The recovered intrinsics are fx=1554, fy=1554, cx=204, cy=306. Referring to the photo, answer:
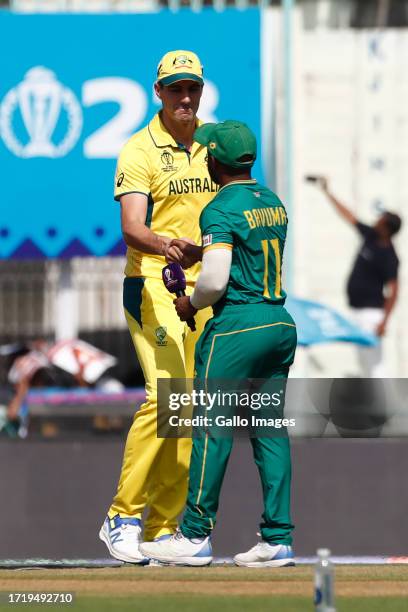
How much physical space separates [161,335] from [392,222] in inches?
376

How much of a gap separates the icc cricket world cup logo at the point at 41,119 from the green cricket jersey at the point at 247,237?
8.18 m

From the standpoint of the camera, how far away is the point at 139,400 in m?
12.3

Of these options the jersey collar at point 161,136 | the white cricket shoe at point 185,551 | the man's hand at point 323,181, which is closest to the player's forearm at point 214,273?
the jersey collar at point 161,136

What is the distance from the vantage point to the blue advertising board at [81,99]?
45.2ft

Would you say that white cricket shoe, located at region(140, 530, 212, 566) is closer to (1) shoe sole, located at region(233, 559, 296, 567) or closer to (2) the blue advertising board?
(1) shoe sole, located at region(233, 559, 296, 567)

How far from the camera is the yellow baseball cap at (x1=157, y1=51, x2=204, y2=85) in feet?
20.5

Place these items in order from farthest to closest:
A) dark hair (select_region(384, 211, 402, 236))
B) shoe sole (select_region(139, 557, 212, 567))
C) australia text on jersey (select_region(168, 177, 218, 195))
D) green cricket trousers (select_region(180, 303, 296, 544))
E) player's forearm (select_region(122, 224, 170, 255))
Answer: dark hair (select_region(384, 211, 402, 236)) → australia text on jersey (select_region(168, 177, 218, 195)) → player's forearm (select_region(122, 224, 170, 255)) → shoe sole (select_region(139, 557, 212, 567)) → green cricket trousers (select_region(180, 303, 296, 544))

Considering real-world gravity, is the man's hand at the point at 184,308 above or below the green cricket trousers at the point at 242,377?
above

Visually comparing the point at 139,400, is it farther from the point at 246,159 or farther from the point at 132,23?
the point at 246,159

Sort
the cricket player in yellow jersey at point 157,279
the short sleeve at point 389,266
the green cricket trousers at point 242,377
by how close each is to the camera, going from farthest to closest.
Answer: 1. the short sleeve at point 389,266
2. the cricket player in yellow jersey at point 157,279
3. the green cricket trousers at point 242,377

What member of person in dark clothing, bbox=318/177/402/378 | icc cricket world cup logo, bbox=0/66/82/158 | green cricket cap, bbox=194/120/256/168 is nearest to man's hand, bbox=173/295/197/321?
green cricket cap, bbox=194/120/256/168

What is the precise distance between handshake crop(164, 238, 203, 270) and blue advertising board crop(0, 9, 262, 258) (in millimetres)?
7768

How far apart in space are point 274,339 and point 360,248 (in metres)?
9.80

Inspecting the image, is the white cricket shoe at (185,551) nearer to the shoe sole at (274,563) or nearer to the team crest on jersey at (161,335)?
the shoe sole at (274,563)
